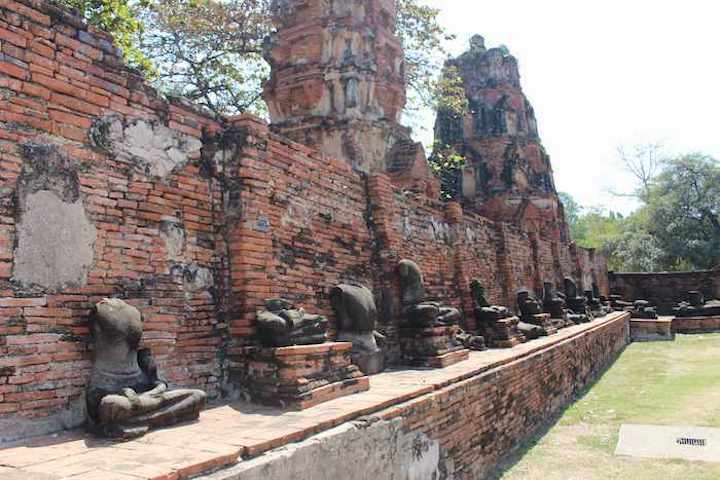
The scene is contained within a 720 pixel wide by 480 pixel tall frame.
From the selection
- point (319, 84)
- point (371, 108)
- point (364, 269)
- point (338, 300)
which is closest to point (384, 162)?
point (371, 108)

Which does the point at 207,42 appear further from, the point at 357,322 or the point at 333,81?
the point at 357,322

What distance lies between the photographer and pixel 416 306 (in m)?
7.73

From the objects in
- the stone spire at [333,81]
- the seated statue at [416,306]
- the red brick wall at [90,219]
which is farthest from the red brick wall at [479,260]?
the red brick wall at [90,219]

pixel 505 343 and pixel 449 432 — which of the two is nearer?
pixel 449 432

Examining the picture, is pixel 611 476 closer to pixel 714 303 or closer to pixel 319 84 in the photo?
pixel 319 84

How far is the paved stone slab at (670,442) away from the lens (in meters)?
6.02

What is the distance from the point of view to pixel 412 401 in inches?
199

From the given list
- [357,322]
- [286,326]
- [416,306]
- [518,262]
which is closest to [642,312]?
[518,262]

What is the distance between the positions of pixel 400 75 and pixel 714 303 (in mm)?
14584

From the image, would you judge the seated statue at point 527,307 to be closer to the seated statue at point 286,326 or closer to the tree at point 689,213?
the seated statue at point 286,326

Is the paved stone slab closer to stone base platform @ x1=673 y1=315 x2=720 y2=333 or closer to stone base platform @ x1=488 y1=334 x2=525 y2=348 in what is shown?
stone base platform @ x1=488 y1=334 x2=525 y2=348

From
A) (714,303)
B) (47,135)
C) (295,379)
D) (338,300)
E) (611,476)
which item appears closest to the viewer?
(47,135)

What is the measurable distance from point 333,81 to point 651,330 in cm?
1225

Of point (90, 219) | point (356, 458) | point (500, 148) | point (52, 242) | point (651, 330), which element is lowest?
point (356, 458)
